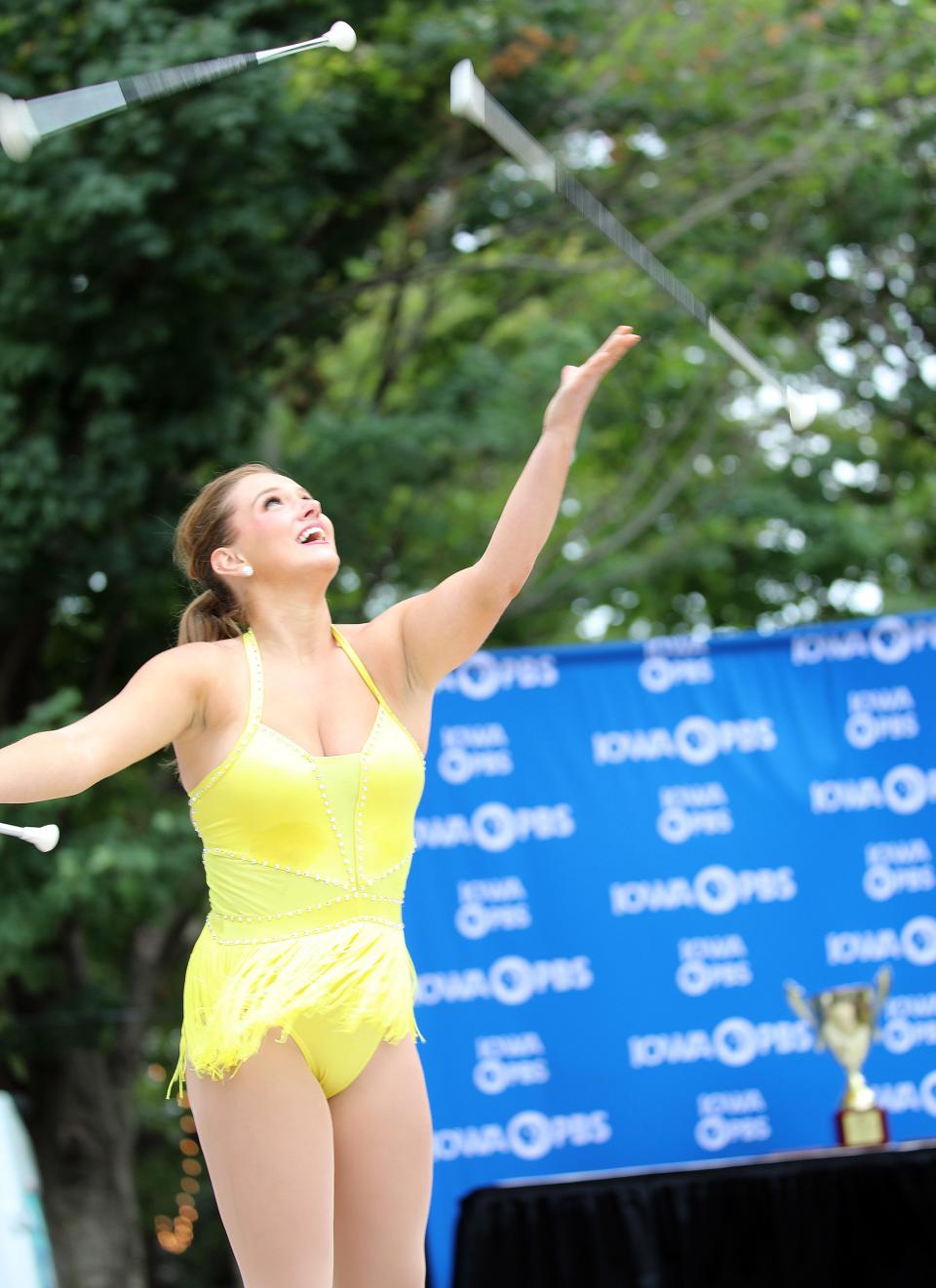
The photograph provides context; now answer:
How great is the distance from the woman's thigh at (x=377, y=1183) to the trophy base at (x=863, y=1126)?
2569 mm

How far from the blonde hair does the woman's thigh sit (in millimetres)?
616

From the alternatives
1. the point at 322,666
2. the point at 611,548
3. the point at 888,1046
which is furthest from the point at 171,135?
the point at 322,666

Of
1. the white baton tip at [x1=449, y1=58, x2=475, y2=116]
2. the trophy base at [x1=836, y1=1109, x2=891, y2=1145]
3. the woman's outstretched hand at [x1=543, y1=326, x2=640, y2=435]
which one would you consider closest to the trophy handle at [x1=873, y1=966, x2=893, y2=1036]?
the trophy base at [x1=836, y1=1109, x2=891, y2=1145]

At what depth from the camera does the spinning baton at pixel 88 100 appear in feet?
6.70

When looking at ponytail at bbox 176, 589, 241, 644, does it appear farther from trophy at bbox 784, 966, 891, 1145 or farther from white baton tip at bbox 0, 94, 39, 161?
trophy at bbox 784, 966, 891, 1145

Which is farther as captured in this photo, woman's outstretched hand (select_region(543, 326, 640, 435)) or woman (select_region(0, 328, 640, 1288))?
woman's outstretched hand (select_region(543, 326, 640, 435))

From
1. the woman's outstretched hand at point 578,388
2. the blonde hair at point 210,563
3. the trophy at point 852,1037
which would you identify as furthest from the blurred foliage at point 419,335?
the woman's outstretched hand at point 578,388

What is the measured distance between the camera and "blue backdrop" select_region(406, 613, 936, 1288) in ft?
15.3

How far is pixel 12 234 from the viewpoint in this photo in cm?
648

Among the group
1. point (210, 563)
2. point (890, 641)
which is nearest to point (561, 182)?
point (210, 563)

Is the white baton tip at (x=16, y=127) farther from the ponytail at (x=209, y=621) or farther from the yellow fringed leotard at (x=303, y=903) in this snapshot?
the yellow fringed leotard at (x=303, y=903)

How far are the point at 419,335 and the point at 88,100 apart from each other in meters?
6.99

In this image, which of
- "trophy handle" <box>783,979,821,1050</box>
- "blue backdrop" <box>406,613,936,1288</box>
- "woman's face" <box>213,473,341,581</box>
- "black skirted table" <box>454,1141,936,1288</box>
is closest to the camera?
"woman's face" <box>213,473,341,581</box>

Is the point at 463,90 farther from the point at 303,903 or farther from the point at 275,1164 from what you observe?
the point at 275,1164
